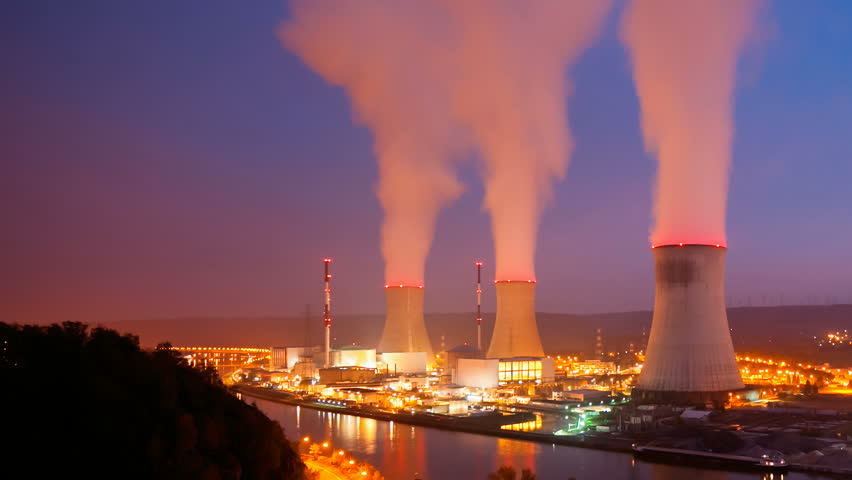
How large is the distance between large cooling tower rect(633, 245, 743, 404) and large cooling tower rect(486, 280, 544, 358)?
4.49m

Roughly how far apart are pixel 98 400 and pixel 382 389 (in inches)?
457

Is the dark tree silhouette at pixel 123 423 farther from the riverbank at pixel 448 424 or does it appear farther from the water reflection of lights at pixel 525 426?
the water reflection of lights at pixel 525 426

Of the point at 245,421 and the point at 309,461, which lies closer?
the point at 245,421

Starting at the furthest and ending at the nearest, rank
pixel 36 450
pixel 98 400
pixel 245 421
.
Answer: pixel 245 421, pixel 98 400, pixel 36 450

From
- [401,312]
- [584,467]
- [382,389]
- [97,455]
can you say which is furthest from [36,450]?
[401,312]

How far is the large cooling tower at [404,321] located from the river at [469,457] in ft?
15.7

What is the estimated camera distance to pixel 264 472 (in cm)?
544

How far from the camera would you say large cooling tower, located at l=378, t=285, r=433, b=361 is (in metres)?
Result: 17.6

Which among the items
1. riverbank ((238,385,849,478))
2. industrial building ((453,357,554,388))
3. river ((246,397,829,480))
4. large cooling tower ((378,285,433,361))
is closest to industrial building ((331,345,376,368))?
large cooling tower ((378,285,433,361))

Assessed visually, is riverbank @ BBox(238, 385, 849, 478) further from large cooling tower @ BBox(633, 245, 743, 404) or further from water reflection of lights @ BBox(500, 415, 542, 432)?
large cooling tower @ BBox(633, 245, 743, 404)

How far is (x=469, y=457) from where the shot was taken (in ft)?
33.2

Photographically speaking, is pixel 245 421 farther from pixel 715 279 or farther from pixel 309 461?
pixel 715 279

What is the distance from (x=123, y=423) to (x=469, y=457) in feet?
19.1

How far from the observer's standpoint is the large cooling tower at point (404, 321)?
57.8ft
